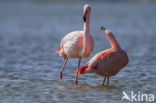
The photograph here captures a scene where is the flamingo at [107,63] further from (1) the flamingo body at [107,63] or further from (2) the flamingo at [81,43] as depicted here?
(2) the flamingo at [81,43]

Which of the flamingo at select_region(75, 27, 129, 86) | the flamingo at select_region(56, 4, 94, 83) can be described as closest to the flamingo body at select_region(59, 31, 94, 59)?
the flamingo at select_region(56, 4, 94, 83)

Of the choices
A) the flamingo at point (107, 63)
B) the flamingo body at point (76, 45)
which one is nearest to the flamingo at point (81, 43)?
the flamingo body at point (76, 45)

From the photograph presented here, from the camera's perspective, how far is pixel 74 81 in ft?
32.6

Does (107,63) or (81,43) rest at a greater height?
(81,43)

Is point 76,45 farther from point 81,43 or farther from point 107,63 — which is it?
point 107,63

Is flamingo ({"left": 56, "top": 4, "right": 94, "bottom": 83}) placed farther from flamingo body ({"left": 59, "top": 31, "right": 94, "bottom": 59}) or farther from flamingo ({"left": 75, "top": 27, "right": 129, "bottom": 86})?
flamingo ({"left": 75, "top": 27, "right": 129, "bottom": 86})

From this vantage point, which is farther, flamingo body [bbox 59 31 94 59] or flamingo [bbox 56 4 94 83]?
flamingo body [bbox 59 31 94 59]

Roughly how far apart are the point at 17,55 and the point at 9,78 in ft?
15.1

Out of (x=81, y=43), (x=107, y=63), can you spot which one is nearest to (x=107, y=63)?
(x=107, y=63)

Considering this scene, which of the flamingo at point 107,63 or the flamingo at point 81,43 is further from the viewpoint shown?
the flamingo at point 81,43

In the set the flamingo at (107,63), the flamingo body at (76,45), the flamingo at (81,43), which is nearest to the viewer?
the flamingo at (107,63)

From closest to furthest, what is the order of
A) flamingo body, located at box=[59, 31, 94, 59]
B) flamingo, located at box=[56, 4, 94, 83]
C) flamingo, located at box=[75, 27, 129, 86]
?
1. flamingo, located at box=[75, 27, 129, 86]
2. flamingo, located at box=[56, 4, 94, 83]
3. flamingo body, located at box=[59, 31, 94, 59]

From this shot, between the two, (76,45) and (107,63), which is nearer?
(107,63)

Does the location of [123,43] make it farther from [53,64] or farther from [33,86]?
[33,86]
